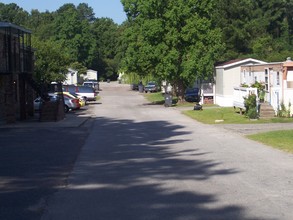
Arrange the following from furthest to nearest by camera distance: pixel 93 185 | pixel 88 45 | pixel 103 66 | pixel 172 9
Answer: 1. pixel 103 66
2. pixel 88 45
3. pixel 172 9
4. pixel 93 185

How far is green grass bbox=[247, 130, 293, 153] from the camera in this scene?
1949 cm

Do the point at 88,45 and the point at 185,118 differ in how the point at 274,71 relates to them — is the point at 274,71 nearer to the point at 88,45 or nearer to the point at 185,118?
the point at 185,118

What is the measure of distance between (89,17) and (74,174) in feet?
523

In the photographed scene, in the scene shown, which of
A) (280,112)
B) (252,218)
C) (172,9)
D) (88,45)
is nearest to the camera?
(252,218)

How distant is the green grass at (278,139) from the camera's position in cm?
1949

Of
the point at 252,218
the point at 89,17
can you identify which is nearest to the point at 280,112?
the point at 252,218

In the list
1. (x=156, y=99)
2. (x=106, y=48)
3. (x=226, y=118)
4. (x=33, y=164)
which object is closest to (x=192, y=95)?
(x=156, y=99)

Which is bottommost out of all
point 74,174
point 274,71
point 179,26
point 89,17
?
point 74,174

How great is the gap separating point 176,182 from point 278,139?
10047mm

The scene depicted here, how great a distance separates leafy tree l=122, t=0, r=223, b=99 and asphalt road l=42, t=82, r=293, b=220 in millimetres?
25998

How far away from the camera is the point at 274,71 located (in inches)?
1372

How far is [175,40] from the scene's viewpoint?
48938 mm

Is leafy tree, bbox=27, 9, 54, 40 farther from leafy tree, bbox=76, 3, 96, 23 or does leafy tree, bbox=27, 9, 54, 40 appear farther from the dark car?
the dark car

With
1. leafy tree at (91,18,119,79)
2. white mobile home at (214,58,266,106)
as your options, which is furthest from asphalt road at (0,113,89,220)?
leafy tree at (91,18,119,79)
